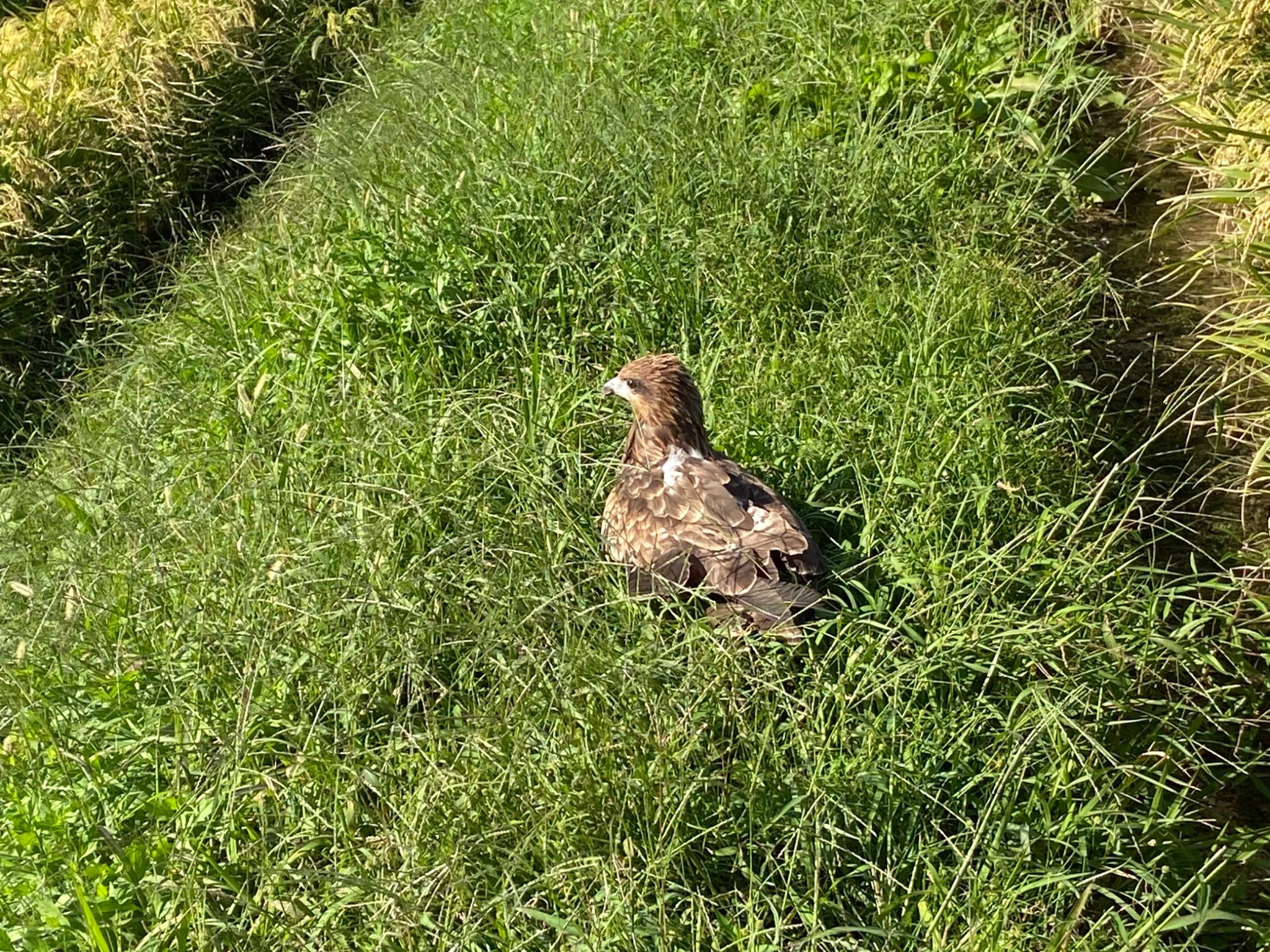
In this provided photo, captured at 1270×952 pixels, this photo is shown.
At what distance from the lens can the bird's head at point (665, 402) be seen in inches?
141

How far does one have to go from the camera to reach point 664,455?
3.58m

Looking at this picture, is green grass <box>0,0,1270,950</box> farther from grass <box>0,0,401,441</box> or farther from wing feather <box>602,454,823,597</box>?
grass <box>0,0,401,441</box>

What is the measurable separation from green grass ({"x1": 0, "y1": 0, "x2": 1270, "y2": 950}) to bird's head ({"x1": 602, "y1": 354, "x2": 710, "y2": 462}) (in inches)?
10.5

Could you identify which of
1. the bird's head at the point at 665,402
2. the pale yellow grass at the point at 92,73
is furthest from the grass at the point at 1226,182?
the pale yellow grass at the point at 92,73

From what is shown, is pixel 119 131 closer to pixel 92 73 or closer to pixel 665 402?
pixel 92 73

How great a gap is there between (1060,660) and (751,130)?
2792mm

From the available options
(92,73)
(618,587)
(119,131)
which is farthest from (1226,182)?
(92,73)

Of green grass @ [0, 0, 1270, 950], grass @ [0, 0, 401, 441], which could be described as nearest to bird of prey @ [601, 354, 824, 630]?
green grass @ [0, 0, 1270, 950]

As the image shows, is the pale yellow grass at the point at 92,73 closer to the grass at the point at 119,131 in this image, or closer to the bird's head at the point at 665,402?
the grass at the point at 119,131

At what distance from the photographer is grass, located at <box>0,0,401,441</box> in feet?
21.6

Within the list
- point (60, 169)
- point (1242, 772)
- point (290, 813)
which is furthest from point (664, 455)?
point (60, 169)

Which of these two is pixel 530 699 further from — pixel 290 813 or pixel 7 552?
pixel 7 552

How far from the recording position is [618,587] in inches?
123

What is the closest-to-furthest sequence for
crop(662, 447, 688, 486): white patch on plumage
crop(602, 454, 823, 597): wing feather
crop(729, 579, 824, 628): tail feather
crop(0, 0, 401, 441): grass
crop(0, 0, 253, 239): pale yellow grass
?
crop(729, 579, 824, 628): tail feather, crop(602, 454, 823, 597): wing feather, crop(662, 447, 688, 486): white patch on plumage, crop(0, 0, 401, 441): grass, crop(0, 0, 253, 239): pale yellow grass
